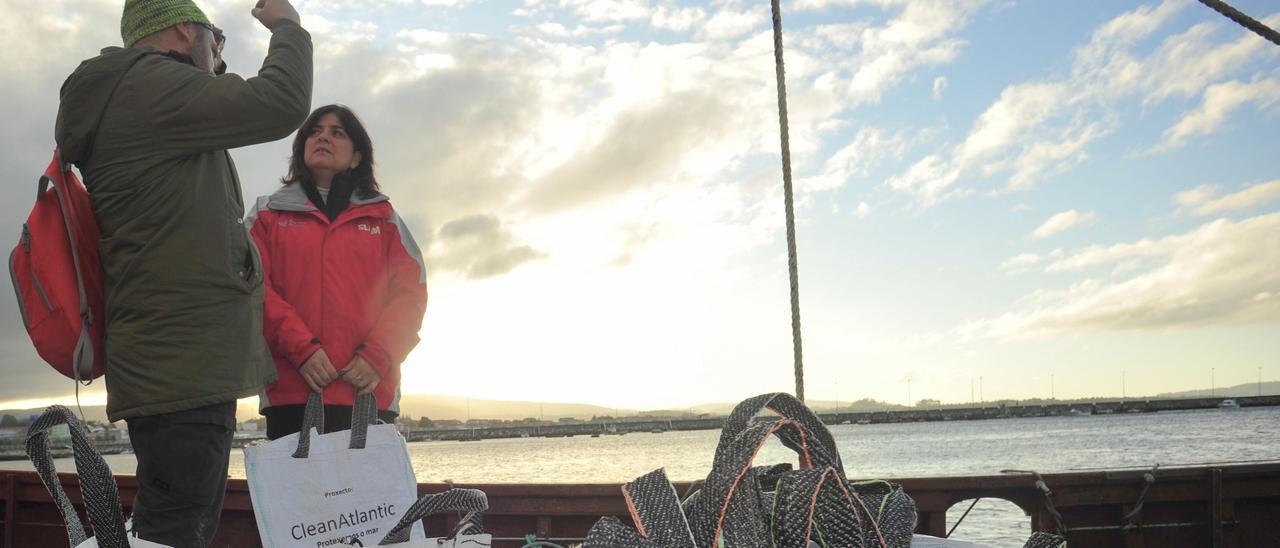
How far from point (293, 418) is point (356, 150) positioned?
0.88 metres

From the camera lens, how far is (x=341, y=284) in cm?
260

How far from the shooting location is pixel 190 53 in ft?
6.88

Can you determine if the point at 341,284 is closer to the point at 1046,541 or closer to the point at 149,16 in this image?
the point at 149,16

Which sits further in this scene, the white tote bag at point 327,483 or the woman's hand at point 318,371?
the woman's hand at point 318,371

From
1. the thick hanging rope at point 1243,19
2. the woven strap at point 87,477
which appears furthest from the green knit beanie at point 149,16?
the thick hanging rope at point 1243,19

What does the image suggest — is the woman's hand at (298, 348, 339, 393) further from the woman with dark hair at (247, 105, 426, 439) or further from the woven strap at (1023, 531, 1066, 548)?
the woven strap at (1023, 531, 1066, 548)

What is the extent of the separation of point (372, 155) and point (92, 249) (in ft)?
3.63

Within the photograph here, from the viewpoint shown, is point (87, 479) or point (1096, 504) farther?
point (1096, 504)

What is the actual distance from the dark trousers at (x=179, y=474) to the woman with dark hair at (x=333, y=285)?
0.62 meters

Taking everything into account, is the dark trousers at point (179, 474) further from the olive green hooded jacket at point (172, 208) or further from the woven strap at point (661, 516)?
the woven strap at point (661, 516)

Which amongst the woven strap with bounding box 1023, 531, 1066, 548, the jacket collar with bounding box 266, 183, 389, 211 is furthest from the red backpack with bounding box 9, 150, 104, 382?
the woven strap with bounding box 1023, 531, 1066, 548

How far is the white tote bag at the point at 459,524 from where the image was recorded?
3.92 feet

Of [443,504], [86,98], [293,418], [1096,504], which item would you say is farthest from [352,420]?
[1096,504]

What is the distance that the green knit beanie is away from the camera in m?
2.05
